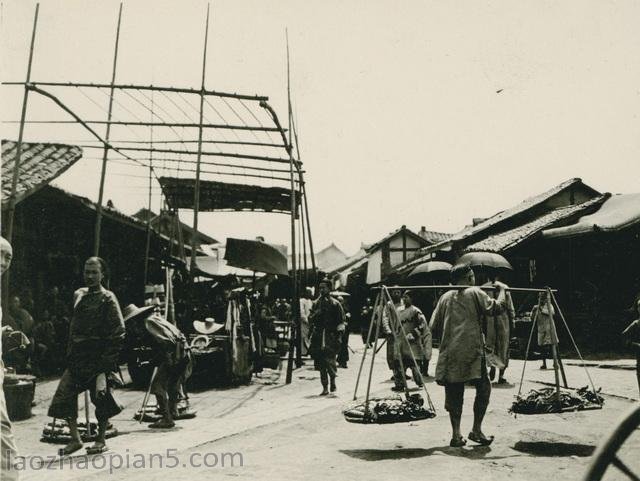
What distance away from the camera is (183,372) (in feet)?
26.3

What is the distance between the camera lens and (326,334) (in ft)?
35.7

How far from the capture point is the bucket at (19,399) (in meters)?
7.89

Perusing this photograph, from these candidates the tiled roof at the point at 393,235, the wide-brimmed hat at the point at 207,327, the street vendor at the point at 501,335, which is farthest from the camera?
the tiled roof at the point at 393,235

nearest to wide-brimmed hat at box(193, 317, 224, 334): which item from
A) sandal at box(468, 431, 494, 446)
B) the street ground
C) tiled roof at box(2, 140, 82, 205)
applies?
the street ground

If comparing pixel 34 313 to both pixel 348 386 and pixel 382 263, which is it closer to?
pixel 348 386

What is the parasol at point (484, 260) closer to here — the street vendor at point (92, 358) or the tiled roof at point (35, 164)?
the tiled roof at point (35, 164)

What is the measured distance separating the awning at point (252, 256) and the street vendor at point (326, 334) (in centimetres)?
258

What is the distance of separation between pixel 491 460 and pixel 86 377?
13.2ft

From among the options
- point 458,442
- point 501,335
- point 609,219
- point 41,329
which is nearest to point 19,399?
point 41,329

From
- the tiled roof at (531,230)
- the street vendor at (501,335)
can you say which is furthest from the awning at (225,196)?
the tiled roof at (531,230)

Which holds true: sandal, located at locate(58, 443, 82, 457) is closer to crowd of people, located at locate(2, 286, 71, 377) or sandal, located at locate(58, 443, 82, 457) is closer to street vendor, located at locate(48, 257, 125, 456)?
street vendor, located at locate(48, 257, 125, 456)

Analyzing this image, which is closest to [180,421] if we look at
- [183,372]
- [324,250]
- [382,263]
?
[183,372]

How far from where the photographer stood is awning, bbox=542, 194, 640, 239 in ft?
55.5

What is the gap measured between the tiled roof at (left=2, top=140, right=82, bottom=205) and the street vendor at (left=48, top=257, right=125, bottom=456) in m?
3.79
